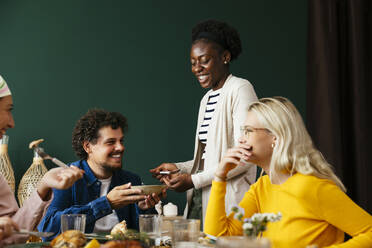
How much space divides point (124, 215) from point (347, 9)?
194 cm

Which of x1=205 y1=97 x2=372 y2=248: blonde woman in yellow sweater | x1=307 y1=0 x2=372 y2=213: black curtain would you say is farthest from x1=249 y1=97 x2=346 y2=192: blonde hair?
x1=307 y1=0 x2=372 y2=213: black curtain

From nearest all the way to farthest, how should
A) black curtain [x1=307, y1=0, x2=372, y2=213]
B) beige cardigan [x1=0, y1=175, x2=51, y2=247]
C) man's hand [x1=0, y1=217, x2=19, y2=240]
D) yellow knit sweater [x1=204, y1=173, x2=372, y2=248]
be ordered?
man's hand [x1=0, y1=217, x2=19, y2=240] < yellow knit sweater [x1=204, y1=173, x2=372, y2=248] < beige cardigan [x1=0, y1=175, x2=51, y2=247] < black curtain [x1=307, y1=0, x2=372, y2=213]

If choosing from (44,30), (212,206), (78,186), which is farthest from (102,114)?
(44,30)

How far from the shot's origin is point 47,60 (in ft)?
11.6

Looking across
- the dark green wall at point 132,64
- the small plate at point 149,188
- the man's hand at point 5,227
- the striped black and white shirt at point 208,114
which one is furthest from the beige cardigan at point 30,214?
the dark green wall at point 132,64

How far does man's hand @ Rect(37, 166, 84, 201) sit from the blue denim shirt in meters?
0.37

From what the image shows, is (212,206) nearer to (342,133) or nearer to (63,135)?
(342,133)

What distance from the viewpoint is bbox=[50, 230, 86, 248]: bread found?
1324mm

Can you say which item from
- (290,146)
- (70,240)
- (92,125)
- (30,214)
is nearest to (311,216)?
(290,146)

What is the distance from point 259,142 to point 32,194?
88 centimetres

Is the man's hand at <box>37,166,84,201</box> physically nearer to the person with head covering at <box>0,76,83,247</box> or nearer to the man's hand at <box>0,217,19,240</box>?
the person with head covering at <box>0,76,83,247</box>

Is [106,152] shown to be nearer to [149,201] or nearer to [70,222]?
[149,201]

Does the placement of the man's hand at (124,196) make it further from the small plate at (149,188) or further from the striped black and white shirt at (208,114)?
the striped black and white shirt at (208,114)

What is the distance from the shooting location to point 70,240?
4.39ft
